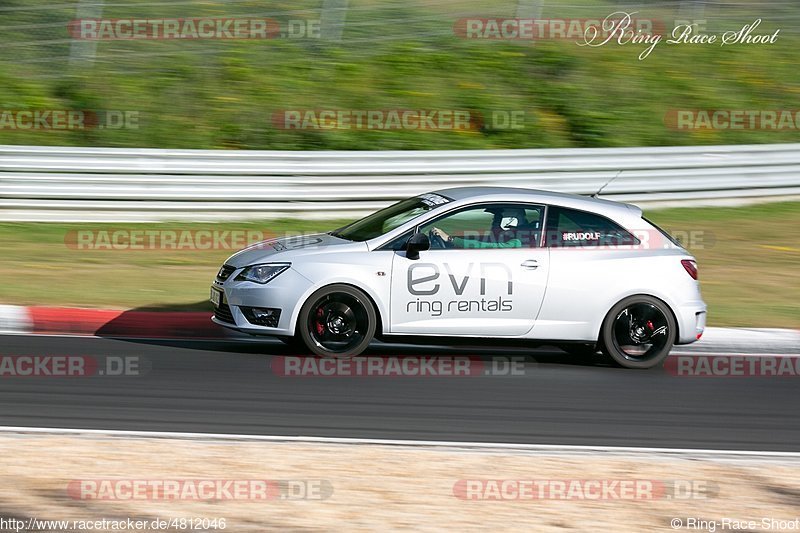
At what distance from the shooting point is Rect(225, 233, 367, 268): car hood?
864 cm

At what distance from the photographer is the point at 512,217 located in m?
8.90

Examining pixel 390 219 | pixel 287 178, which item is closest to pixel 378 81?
pixel 287 178

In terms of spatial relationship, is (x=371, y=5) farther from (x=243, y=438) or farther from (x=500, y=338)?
(x=243, y=438)

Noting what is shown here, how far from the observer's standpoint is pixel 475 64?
1909cm

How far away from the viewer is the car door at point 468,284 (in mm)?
8562

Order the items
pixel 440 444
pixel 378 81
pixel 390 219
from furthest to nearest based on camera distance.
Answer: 1. pixel 378 81
2. pixel 390 219
3. pixel 440 444

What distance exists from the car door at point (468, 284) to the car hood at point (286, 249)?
1.85 feet

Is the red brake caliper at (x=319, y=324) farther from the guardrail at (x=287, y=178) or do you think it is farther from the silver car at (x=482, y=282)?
the guardrail at (x=287, y=178)

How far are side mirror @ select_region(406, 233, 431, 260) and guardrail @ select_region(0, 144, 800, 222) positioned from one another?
19.6 ft

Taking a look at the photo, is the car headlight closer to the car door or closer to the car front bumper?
the car front bumper

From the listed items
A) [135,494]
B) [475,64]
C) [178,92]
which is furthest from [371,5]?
[135,494]

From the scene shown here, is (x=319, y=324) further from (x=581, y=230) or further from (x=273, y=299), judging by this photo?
(x=581, y=230)

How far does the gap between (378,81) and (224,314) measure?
10.6 meters

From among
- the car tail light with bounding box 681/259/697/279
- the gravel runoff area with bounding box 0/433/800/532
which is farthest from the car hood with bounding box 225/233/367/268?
the car tail light with bounding box 681/259/697/279
